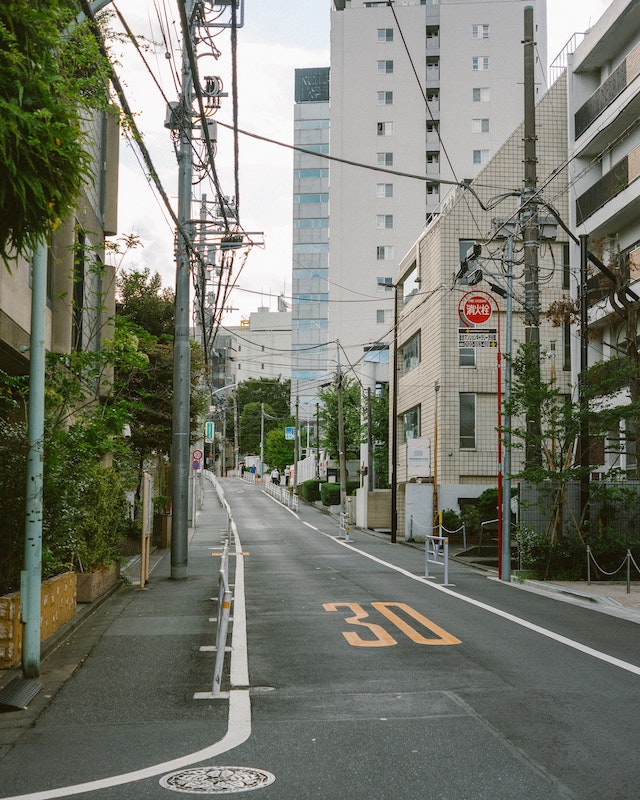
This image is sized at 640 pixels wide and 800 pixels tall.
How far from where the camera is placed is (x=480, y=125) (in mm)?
73938

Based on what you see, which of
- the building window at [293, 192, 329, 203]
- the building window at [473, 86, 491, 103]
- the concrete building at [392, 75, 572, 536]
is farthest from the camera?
the building window at [293, 192, 329, 203]

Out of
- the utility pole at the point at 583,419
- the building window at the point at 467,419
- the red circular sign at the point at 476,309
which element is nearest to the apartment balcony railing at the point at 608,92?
the utility pole at the point at 583,419

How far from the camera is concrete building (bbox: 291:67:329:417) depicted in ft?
327

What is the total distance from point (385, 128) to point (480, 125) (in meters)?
7.76

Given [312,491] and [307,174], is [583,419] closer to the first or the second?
[312,491]

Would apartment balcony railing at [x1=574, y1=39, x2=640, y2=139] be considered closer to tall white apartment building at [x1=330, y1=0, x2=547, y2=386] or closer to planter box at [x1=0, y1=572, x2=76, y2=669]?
planter box at [x1=0, y1=572, x2=76, y2=669]

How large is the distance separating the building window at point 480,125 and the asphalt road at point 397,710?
6362 centimetres

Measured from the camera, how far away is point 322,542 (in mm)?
36031

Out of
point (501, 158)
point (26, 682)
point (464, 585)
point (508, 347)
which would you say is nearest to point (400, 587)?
point (464, 585)

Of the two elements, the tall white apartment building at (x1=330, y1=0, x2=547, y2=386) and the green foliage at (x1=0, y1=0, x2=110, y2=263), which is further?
the tall white apartment building at (x1=330, y1=0, x2=547, y2=386)

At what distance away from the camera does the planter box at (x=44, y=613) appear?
10.0 metres

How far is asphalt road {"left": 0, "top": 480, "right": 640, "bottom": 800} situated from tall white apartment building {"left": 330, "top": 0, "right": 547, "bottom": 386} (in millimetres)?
58634

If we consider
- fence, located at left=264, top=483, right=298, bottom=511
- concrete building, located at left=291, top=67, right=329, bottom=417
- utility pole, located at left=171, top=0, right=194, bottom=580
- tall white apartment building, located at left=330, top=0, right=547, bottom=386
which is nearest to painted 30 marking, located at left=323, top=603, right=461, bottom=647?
utility pole, located at left=171, top=0, right=194, bottom=580

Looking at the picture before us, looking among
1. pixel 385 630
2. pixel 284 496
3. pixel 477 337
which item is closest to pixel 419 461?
pixel 477 337
